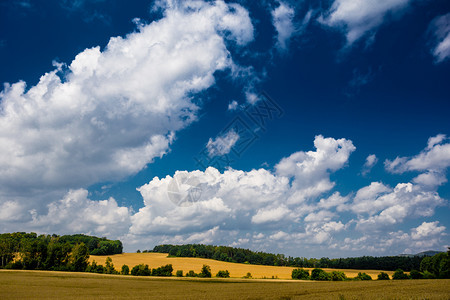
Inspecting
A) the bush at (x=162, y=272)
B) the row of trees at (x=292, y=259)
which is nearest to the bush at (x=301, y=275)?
the bush at (x=162, y=272)

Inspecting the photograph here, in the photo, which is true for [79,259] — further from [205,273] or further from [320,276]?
[320,276]

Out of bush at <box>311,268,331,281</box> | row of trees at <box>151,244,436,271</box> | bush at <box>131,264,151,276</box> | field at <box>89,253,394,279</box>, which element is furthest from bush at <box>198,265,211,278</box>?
row of trees at <box>151,244,436,271</box>

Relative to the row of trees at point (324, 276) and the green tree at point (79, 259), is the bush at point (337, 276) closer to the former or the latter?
the row of trees at point (324, 276)

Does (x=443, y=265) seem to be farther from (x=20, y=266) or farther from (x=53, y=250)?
(x=20, y=266)

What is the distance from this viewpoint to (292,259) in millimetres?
181250

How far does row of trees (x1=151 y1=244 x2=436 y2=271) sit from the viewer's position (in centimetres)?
13712

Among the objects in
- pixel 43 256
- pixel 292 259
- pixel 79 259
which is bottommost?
pixel 292 259

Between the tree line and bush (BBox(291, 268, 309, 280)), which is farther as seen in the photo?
the tree line

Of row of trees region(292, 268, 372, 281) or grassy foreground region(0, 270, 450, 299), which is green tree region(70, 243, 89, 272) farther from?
row of trees region(292, 268, 372, 281)

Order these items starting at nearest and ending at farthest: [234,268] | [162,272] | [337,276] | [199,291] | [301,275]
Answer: [199,291]
[337,276]
[301,275]
[162,272]
[234,268]

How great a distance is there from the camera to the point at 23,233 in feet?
575

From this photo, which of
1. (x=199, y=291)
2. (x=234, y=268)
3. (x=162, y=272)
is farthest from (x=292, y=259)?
(x=199, y=291)

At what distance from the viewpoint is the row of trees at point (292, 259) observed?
450ft

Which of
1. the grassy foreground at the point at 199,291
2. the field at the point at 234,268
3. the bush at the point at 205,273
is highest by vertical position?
the grassy foreground at the point at 199,291
